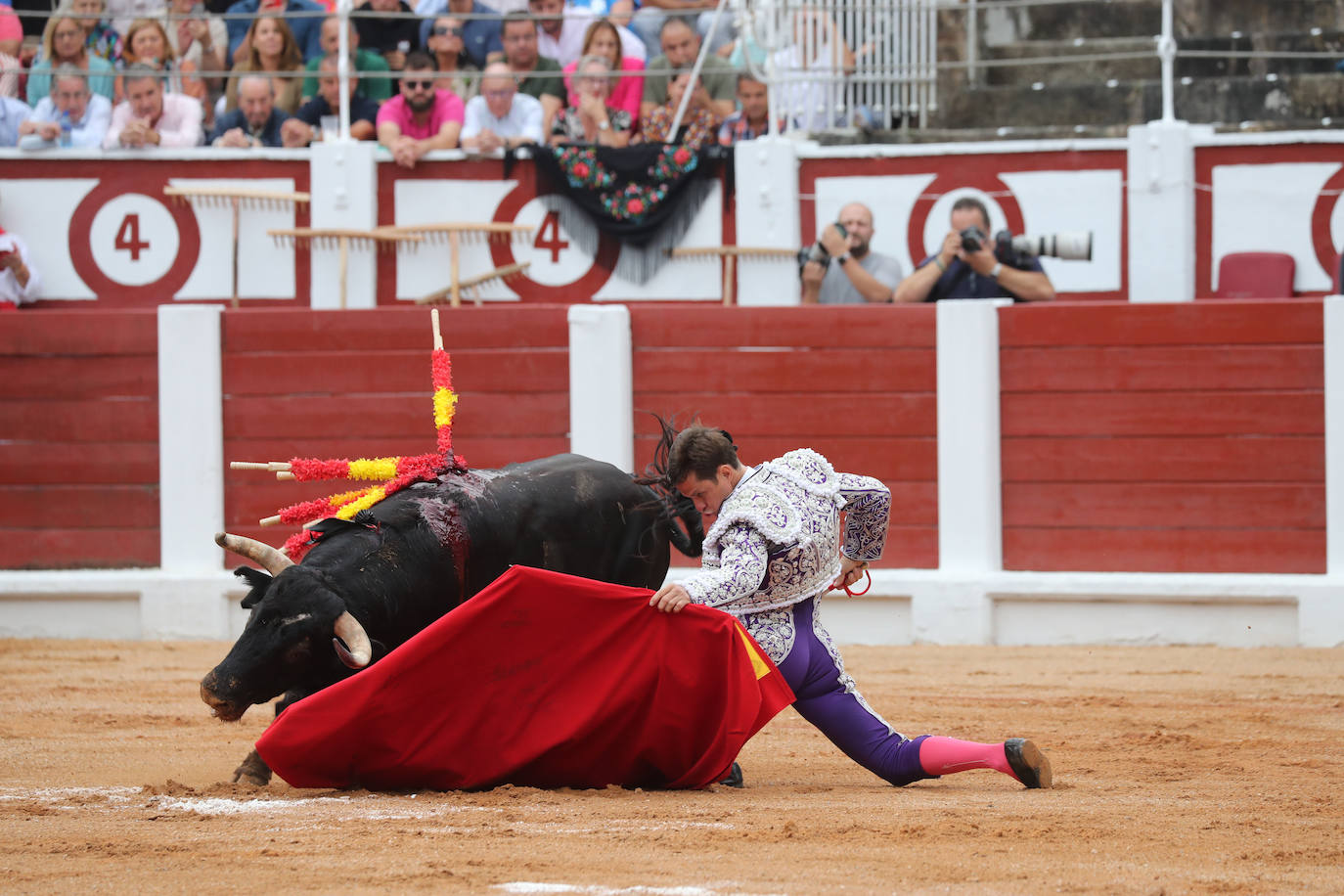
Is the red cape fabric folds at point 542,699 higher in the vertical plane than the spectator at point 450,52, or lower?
lower

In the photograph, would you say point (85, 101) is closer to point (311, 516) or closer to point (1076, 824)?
point (311, 516)

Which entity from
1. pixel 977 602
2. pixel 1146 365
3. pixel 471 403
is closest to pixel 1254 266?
pixel 1146 365

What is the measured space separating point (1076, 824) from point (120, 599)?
5.19 metres

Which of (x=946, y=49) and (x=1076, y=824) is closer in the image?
(x=1076, y=824)

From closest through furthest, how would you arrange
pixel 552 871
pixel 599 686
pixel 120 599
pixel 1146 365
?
pixel 552 871, pixel 599 686, pixel 1146 365, pixel 120 599

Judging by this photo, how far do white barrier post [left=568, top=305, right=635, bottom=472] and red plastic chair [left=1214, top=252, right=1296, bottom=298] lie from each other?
120 inches

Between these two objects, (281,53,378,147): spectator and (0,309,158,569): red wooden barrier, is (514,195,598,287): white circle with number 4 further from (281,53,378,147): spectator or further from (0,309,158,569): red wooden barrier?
(0,309,158,569): red wooden barrier

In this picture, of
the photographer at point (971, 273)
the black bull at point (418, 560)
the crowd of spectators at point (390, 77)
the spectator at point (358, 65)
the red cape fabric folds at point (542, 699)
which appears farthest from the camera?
the spectator at point (358, 65)

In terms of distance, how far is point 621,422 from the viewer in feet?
23.1

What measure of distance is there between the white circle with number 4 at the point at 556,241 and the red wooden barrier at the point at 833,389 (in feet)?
5.65

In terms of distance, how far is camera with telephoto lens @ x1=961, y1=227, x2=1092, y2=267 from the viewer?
7059mm

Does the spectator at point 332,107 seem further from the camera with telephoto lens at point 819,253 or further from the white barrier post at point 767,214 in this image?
the camera with telephoto lens at point 819,253

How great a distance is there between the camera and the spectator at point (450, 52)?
8.78 m

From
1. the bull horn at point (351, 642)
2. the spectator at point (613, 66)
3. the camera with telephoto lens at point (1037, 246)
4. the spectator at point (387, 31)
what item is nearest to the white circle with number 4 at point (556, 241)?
the spectator at point (613, 66)
